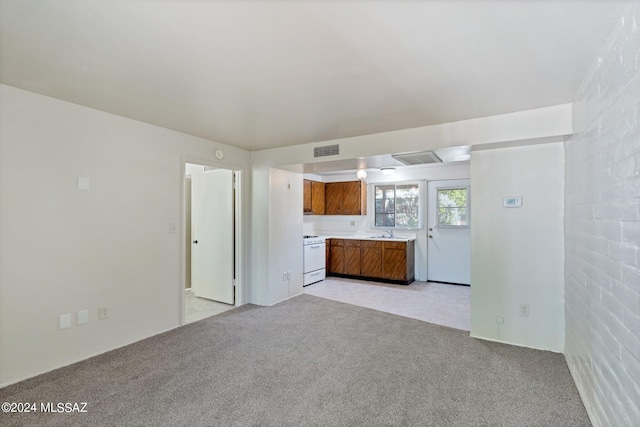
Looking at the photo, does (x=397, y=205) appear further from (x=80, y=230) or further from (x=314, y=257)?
(x=80, y=230)

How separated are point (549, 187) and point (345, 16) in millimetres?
2592

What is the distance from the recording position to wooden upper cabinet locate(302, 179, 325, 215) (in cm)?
657

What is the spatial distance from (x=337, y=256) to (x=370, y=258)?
0.73 meters

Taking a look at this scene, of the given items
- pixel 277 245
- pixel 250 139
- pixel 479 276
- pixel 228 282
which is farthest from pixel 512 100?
pixel 228 282

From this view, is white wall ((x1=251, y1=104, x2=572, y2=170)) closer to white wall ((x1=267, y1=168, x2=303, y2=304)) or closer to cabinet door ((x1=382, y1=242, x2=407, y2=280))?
white wall ((x1=267, y1=168, x2=303, y2=304))

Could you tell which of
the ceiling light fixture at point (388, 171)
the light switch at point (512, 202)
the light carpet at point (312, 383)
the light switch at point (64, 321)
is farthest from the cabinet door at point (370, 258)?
the light switch at point (64, 321)

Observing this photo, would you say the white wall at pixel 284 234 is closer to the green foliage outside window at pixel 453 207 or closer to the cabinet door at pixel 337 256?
the cabinet door at pixel 337 256

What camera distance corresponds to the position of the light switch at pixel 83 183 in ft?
9.17

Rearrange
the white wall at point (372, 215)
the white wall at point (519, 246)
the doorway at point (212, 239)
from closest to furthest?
the white wall at point (519, 246)
the doorway at point (212, 239)
the white wall at point (372, 215)

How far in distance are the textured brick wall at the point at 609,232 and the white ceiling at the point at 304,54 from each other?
0.71 feet

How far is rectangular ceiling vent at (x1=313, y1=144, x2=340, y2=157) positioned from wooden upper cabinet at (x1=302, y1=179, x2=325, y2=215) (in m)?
2.44

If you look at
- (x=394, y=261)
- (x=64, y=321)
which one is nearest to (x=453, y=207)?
(x=394, y=261)

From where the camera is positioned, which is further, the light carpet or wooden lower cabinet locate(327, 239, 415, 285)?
wooden lower cabinet locate(327, 239, 415, 285)

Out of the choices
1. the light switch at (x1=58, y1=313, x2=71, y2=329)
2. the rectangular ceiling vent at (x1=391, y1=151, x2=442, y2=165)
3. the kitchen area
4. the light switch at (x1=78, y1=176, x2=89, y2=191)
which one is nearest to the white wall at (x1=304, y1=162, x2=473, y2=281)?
the kitchen area
